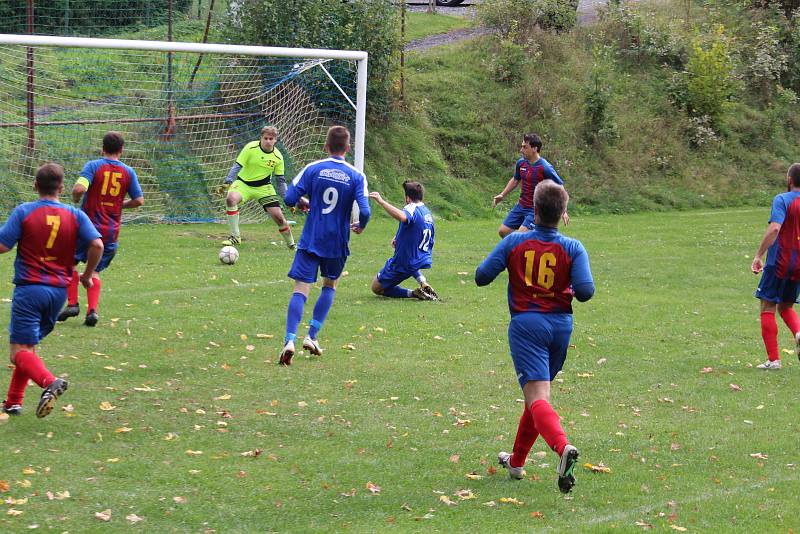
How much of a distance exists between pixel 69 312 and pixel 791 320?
7.46 metres

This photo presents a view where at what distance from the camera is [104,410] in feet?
25.6

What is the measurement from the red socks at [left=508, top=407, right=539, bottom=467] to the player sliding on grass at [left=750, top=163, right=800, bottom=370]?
13.4ft

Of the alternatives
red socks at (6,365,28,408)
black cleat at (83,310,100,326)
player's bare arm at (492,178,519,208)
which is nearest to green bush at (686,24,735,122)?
player's bare arm at (492,178,519,208)

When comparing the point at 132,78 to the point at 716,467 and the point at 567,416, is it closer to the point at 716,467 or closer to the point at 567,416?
the point at 567,416

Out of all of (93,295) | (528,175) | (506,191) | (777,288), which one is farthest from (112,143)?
(777,288)

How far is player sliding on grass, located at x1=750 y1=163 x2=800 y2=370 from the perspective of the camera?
9695 millimetres

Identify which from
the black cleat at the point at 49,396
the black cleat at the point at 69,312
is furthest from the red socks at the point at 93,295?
Answer: the black cleat at the point at 49,396

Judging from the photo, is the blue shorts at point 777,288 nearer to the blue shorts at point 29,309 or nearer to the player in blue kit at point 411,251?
the player in blue kit at point 411,251

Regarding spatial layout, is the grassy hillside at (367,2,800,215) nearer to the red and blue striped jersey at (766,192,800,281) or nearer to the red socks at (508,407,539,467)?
the red and blue striped jersey at (766,192,800,281)

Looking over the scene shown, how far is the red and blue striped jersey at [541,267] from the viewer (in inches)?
245

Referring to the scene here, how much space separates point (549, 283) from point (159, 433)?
3.11 meters

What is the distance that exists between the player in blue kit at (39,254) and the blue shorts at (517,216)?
848cm

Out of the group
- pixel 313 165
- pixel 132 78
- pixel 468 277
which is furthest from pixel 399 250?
pixel 132 78

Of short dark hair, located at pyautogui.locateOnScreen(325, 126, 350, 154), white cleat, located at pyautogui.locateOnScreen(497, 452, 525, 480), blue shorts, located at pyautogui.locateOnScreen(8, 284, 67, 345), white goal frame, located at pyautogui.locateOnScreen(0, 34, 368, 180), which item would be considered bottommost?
white cleat, located at pyautogui.locateOnScreen(497, 452, 525, 480)
